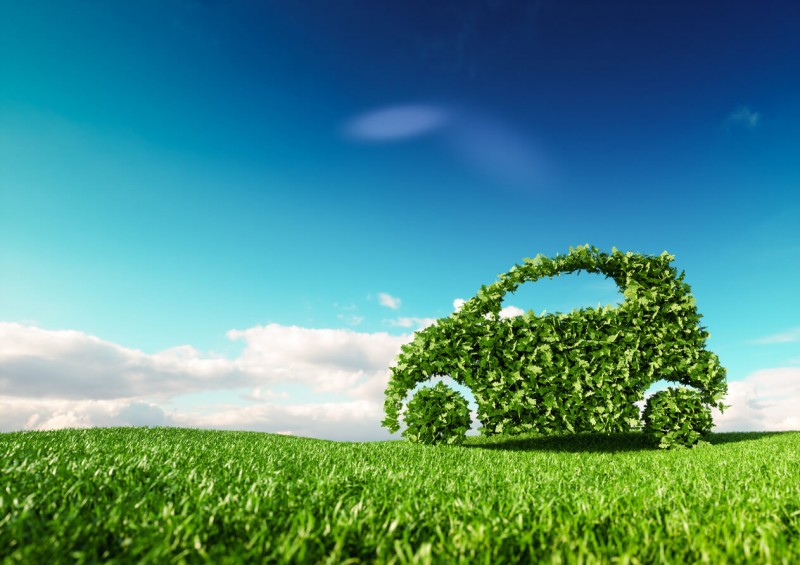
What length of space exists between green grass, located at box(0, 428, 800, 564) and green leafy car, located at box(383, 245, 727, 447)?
5.16m

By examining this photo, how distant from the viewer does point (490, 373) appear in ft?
36.3

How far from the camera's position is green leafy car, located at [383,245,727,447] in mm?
11070

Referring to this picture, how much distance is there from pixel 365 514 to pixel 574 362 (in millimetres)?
9063

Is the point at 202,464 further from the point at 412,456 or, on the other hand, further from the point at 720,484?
the point at 720,484

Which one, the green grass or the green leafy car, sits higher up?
the green leafy car

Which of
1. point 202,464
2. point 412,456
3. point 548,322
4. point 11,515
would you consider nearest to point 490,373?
point 548,322

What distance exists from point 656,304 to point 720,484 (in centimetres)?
724

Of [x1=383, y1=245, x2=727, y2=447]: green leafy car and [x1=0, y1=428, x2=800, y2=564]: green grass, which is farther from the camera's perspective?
[x1=383, y1=245, x2=727, y2=447]: green leafy car

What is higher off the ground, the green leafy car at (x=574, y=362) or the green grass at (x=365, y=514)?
the green leafy car at (x=574, y=362)

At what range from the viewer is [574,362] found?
11.2 m

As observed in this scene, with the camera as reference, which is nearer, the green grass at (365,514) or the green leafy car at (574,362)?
the green grass at (365,514)

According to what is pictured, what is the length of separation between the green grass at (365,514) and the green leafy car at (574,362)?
5.16 meters

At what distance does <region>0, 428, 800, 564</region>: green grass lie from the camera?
2596mm

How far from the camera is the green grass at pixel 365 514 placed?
8.52 feet
